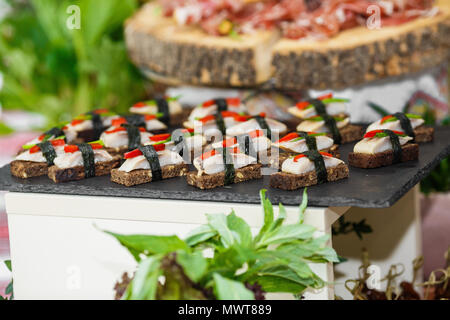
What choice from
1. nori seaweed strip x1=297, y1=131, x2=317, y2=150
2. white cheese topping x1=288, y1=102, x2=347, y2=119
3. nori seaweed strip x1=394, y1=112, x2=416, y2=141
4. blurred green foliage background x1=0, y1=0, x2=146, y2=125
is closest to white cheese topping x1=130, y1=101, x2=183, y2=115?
white cheese topping x1=288, y1=102, x2=347, y2=119

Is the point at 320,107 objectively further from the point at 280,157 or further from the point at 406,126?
the point at 280,157

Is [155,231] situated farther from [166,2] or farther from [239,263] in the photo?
[166,2]

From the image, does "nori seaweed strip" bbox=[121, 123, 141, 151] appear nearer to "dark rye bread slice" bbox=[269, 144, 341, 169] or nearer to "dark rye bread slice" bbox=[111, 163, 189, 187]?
"dark rye bread slice" bbox=[111, 163, 189, 187]

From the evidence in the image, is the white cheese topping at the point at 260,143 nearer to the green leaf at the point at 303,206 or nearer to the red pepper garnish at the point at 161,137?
the red pepper garnish at the point at 161,137

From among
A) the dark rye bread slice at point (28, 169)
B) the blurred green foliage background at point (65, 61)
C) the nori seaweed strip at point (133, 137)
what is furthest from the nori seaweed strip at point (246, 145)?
the blurred green foliage background at point (65, 61)
